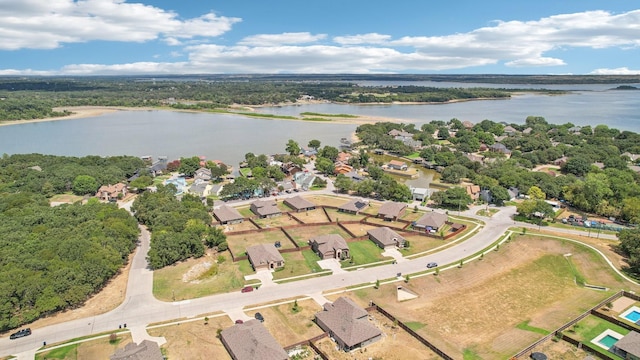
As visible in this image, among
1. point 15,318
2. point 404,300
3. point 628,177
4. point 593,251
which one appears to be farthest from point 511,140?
point 15,318

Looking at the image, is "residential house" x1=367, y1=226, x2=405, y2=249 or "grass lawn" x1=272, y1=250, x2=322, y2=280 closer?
"grass lawn" x1=272, y1=250, x2=322, y2=280

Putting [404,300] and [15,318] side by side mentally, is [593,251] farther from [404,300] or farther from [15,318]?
[15,318]

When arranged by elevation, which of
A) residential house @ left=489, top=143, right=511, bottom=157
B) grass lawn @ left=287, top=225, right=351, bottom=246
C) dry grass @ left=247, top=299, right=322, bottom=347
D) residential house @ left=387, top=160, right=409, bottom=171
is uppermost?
residential house @ left=489, top=143, right=511, bottom=157

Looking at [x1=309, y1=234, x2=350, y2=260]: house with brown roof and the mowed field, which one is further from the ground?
[x1=309, y1=234, x2=350, y2=260]: house with brown roof

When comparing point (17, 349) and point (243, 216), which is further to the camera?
point (243, 216)

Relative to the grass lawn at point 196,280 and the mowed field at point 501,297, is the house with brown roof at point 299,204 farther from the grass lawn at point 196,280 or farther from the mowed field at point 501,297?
the mowed field at point 501,297

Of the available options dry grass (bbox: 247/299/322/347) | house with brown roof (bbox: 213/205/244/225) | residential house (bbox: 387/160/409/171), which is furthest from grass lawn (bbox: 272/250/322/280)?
residential house (bbox: 387/160/409/171)

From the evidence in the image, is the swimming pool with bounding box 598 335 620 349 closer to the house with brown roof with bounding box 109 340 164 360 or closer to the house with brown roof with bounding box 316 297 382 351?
the house with brown roof with bounding box 316 297 382 351
